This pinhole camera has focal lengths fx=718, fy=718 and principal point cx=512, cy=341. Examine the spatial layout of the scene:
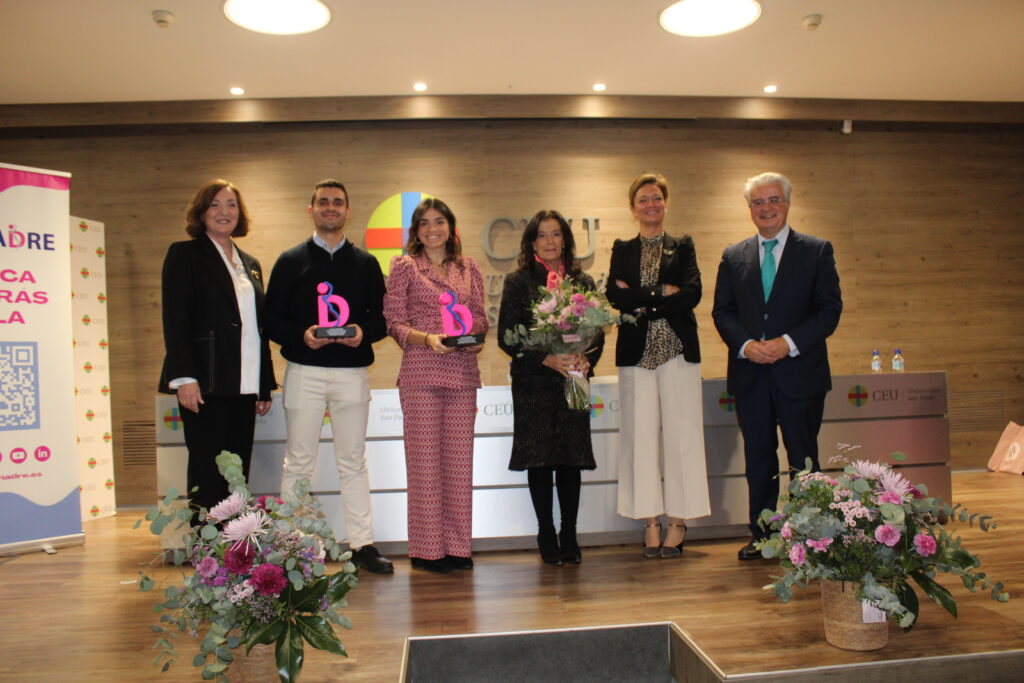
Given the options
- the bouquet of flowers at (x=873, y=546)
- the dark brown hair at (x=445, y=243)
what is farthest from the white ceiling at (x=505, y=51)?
the bouquet of flowers at (x=873, y=546)

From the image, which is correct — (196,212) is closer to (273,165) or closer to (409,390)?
(409,390)

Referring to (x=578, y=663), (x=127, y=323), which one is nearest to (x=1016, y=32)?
(x=578, y=663)

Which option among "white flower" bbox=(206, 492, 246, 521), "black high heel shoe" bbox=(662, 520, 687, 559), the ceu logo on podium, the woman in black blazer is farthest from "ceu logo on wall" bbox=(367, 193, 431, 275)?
"white flower" bbox=(206, 492, 246, 521)

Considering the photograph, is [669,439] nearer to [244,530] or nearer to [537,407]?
[537,407]

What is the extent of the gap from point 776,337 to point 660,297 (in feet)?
1.93

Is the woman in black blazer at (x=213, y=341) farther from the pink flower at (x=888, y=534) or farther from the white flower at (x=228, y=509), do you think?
the pink flower at (x=888, y=534)

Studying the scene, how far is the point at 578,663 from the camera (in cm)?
251

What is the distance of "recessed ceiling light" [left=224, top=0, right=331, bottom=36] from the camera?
4324 mm

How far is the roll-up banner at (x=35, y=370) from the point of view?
4.23 m

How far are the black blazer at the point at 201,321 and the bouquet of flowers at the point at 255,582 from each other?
57.7 inches

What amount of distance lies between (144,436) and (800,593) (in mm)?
5261

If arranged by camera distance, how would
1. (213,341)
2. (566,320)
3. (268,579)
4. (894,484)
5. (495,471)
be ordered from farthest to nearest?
(495,471) → (213,341) → (566,320) → (894,484) → (268,579)

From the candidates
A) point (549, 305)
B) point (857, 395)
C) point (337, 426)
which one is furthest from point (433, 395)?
point (857, 395)

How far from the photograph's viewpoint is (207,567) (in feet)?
6.07
